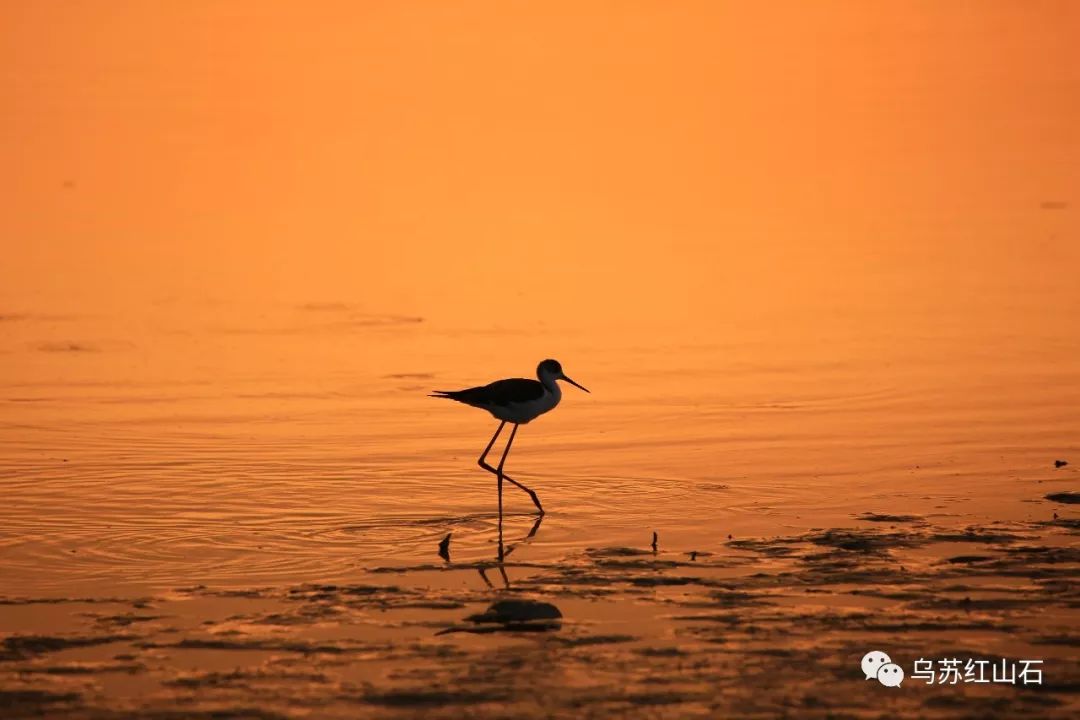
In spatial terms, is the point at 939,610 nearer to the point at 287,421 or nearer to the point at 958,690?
the point at 958,690

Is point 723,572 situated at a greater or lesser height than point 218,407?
lesser

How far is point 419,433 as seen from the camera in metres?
14.4

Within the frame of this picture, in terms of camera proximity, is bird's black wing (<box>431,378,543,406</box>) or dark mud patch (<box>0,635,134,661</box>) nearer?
dark mud patch (<box>0,635,134,661</box>)

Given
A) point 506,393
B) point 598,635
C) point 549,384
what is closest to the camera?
point 598,635

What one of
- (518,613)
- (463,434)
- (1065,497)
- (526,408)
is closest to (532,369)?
(463,434)

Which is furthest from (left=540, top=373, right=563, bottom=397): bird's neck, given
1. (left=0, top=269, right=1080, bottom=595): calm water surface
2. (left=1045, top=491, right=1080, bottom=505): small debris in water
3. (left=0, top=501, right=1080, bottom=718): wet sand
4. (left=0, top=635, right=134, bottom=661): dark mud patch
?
(left=0, top=635, right=134, bottom=661): dark mud patch

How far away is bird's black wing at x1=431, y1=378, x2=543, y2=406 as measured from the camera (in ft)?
42.4

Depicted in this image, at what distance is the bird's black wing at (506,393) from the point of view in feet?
42.4

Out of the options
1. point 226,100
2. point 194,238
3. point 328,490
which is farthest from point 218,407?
point 226,100

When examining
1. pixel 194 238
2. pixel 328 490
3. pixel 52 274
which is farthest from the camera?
pixel 194 238

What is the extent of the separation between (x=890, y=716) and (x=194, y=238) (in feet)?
54.7

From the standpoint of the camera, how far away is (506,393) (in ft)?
42.4

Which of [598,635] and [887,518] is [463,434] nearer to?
[887,518]

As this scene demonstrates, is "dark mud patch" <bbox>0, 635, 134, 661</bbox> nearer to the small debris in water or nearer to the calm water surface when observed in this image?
the calm water surface
